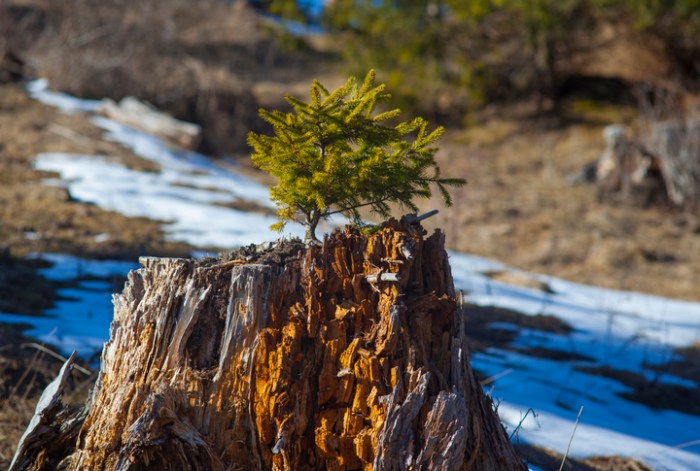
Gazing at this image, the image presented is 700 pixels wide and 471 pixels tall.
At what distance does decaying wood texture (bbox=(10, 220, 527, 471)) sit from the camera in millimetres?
2582

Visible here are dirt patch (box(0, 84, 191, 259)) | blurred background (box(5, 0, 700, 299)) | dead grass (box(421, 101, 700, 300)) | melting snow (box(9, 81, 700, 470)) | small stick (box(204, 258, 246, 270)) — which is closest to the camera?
small stick (box(204, 258, 246, 270))

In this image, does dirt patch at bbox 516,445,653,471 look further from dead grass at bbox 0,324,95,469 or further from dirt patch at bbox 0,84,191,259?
dirt patch at bbox 0,84,191,259

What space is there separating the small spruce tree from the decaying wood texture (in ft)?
1.05

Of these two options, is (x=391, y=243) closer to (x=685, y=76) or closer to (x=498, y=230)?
(x=498, y=230)

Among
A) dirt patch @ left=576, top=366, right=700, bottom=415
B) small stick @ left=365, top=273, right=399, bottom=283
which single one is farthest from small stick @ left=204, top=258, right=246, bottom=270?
dirt patch @ left=576, top=366, right=700, bottom=415

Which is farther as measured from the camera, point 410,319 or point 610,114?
point 610,114

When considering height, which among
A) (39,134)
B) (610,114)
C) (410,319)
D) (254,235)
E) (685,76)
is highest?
(685,76)

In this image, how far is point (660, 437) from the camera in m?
4.94

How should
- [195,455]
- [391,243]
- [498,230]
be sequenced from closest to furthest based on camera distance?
[195,455] < [391,243] < [498,230]

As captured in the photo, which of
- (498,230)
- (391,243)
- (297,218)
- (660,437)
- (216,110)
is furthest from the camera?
(216,110)

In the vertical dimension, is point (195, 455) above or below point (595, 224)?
below

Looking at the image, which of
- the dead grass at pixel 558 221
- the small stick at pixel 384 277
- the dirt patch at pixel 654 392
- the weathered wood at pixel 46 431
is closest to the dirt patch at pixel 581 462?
the dirt patch at pixel 654 392

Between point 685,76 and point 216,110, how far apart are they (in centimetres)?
1168

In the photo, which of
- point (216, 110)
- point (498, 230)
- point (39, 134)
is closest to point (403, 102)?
point (216, 110)
